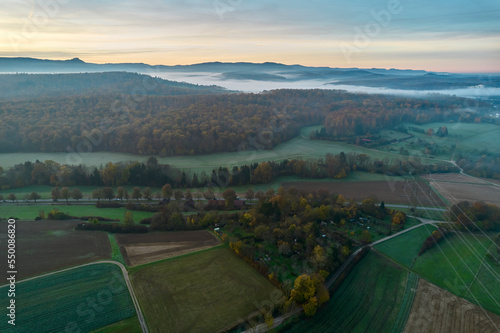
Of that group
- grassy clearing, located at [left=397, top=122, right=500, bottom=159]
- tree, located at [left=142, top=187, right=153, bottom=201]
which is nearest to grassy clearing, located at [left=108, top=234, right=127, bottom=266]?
tree, located at [left=142, top=187, right=153, bottom=201]

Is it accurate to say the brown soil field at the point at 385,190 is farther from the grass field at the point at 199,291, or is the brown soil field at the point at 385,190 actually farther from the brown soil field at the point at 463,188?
the grass field at the point at 199,291

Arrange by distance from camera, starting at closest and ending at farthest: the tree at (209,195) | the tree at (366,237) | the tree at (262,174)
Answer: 1. the tree at (366,237)
2. the tree at (209,195)
3. the tree at (262,174)

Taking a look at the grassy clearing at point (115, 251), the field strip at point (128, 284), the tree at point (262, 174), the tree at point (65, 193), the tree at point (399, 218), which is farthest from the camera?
the tree at point (262, 174)

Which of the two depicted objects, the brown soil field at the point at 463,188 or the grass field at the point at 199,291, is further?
the brown soil field at the point at 463,188

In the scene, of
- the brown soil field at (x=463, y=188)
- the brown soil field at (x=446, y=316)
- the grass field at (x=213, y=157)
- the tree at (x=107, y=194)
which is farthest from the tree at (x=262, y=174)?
the brown soil field at (x=446, y=316)

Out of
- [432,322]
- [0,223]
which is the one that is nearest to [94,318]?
[0,223]

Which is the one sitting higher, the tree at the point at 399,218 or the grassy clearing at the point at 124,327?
the tree at the point at 399,218

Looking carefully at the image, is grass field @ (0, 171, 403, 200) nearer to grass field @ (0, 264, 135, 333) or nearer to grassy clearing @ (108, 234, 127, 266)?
grassy clearing @ (108, 234, 127, 266)
